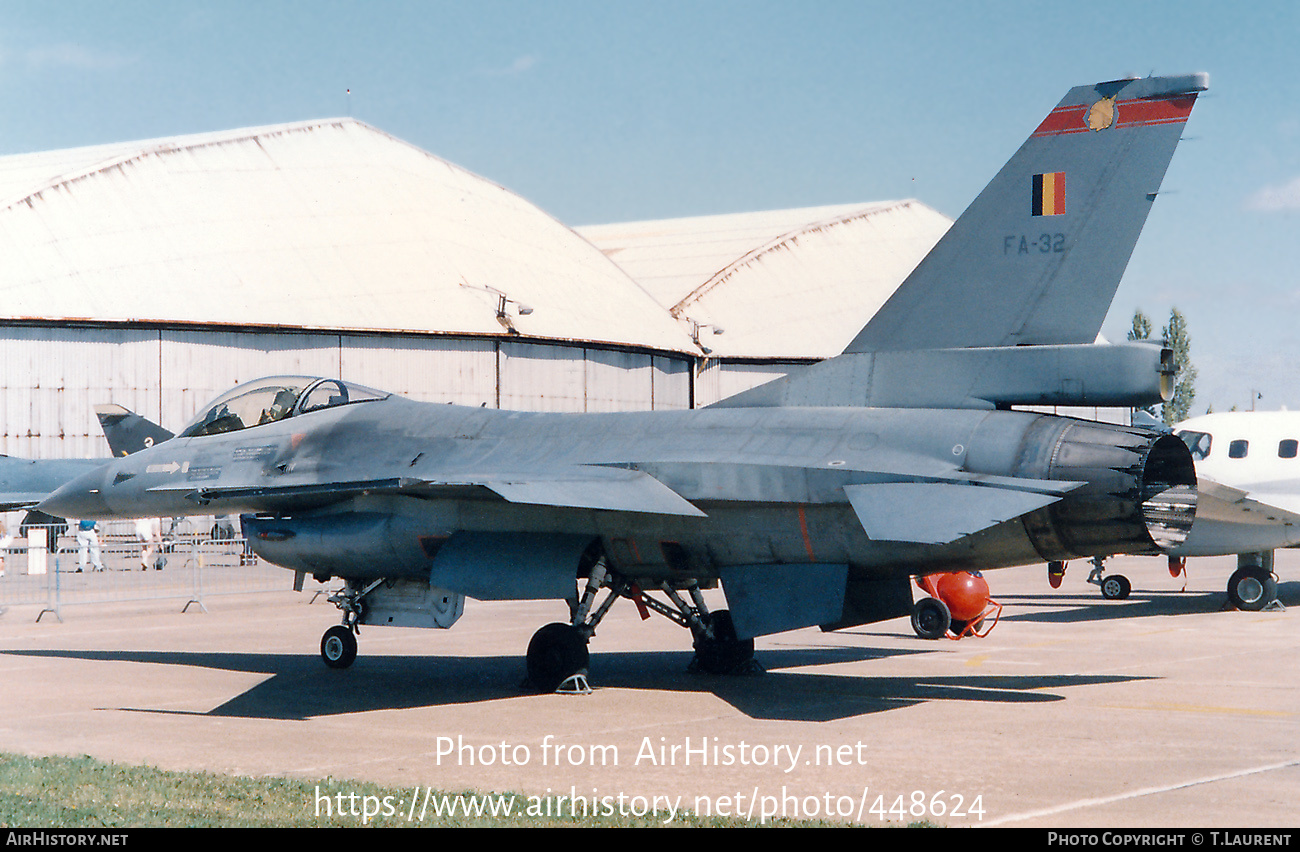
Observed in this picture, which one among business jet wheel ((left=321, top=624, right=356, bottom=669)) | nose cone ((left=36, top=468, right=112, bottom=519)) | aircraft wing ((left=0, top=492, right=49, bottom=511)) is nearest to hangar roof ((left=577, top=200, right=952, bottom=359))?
aircraft wing ((left=0, top=492, right=49, bottom=511))

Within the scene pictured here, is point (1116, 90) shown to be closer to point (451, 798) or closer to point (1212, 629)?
point (451, 798)

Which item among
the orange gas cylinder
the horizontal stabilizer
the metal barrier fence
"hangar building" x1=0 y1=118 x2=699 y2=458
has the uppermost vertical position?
"hangar building" x1=0 y1=118 x2=699 y2=458

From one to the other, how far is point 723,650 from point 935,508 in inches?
163

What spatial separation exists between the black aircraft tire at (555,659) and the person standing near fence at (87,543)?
18.3m

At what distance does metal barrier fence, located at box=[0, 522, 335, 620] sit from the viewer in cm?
2203

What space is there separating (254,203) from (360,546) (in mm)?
31661

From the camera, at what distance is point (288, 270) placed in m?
38.9

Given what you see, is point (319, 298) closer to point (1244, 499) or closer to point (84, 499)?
point (84, 499)

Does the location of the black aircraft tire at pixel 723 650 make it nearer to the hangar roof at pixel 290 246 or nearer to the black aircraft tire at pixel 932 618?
the black aircraft tire at pixel 932 618

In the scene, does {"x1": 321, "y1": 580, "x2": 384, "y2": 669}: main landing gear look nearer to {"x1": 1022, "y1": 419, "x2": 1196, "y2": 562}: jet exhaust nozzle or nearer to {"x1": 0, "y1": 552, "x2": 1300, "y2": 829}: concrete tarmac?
{"x1": 0, "y1": 552, "x2": 1300, "y2": 829}: concrete tarmac

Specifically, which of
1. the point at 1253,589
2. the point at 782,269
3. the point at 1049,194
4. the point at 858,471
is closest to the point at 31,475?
the point at 858,471

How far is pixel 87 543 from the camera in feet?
90.5

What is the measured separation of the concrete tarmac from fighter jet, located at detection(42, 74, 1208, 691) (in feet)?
3.39

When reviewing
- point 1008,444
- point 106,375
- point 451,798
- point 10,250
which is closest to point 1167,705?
point 1008,444
